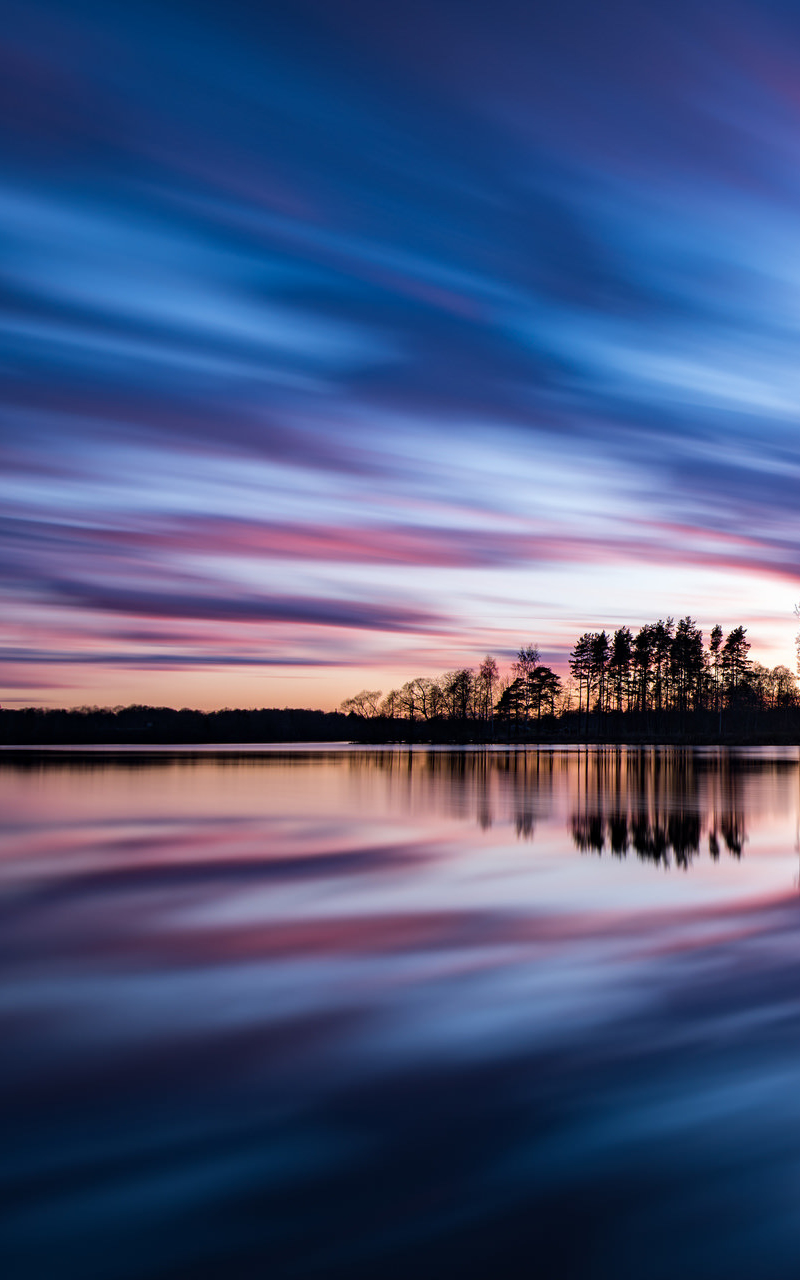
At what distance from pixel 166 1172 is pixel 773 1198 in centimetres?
337

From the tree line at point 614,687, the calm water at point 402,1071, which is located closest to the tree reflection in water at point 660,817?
the calm water at point 402,1071

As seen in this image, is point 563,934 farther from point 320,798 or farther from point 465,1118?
point 320,798

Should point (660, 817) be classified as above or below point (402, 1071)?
below

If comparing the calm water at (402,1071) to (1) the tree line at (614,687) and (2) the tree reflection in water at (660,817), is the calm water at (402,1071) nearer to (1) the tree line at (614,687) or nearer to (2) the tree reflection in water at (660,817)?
(2) the tree reflection in water at (660,817)

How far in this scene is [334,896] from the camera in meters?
14.1

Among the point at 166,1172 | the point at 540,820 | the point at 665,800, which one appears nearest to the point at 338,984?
the point at 166,1172

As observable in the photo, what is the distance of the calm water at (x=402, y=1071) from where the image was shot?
454 centimetres

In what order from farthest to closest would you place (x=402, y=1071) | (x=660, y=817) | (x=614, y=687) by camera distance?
(x=614, y=687)
(x=660, y=817)
(x=402, y=1071)

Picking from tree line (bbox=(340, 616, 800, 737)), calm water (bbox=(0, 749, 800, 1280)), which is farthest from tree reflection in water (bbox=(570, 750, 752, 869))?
tree line (bbox=(340, 616, 800, 737))

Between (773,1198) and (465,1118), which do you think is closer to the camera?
(773,1198)

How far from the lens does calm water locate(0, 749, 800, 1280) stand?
454 cm

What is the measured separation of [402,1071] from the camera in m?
6.72

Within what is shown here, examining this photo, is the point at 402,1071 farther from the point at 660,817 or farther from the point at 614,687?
the point at 614,687

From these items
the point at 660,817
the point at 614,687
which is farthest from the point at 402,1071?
the point at 614,687
